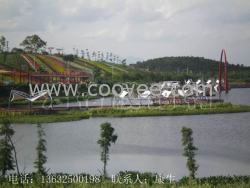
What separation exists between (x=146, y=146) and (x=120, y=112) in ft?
29.9

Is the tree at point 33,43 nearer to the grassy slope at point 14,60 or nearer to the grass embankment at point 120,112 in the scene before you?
the grassy slope at point 14,60

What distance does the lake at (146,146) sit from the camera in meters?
13.5

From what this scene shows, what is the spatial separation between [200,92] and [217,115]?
443 inches

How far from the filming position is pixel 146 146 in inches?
653

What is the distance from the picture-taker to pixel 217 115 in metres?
25.4

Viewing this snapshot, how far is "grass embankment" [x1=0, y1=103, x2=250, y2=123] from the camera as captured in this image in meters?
23.0

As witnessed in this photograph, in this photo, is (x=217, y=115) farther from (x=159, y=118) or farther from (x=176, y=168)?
(x=176, y=168)

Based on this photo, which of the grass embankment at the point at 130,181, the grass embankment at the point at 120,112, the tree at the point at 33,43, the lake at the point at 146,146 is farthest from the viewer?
the tree at the point at 33,43

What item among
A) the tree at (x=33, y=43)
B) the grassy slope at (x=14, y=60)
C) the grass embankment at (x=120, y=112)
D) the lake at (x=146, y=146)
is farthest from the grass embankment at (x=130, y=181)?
the tree at (x=33, y=43)

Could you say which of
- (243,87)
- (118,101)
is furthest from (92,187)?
(243,87)

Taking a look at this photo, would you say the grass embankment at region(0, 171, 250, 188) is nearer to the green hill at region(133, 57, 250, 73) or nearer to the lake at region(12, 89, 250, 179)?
the lake at region(12, 89, 250, 179)

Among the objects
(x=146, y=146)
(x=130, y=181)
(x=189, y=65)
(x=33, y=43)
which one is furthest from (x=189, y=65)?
(x=130, y=181)

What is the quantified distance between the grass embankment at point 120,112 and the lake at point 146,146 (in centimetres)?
89

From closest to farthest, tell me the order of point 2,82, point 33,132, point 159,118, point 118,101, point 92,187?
point 92,187
point 33,132
point 159,118
point 118,101
point 2,82
